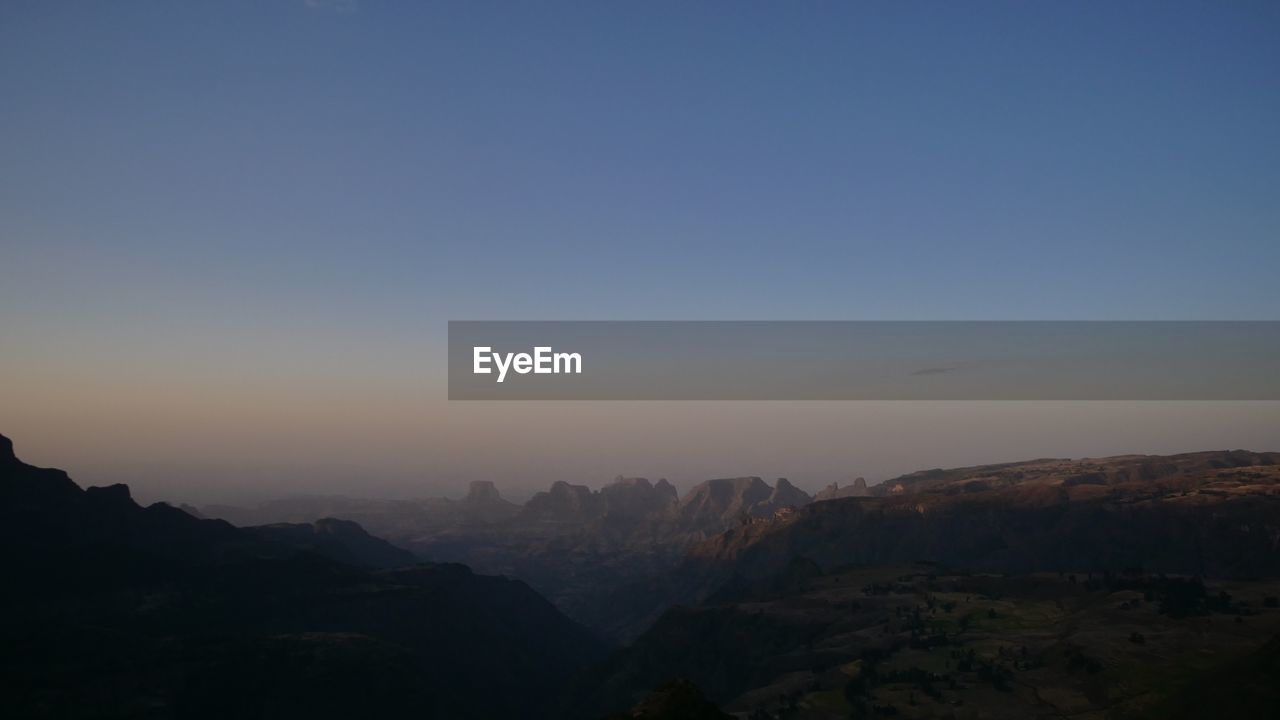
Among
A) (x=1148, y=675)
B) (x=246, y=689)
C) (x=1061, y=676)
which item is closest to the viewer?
(x=1148, y=675)

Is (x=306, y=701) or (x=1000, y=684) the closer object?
(x=1000, y=684)

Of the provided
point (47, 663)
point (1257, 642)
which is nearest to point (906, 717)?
point (1257, 642)

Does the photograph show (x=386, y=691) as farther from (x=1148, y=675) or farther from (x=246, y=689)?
(x=1148, y=675)

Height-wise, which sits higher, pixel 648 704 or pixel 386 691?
pixel 648 704

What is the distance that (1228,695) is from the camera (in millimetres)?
118000

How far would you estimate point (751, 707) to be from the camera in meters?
184

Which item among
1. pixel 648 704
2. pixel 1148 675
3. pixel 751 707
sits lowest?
pixel 751 707

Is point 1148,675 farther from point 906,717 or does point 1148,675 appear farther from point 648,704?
point 648,704

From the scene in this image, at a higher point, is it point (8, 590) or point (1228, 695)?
point (8, 590)

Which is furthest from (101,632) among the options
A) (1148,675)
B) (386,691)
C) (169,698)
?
(1148,675)

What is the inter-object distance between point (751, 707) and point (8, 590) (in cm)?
18377

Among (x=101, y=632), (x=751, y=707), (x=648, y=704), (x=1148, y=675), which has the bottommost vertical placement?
(x=751, y=707)

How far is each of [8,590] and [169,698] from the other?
62047 millimetres

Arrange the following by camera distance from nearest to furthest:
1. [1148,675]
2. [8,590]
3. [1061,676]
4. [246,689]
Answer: [1148,675], [1061,676], [246,689], [8,590]
